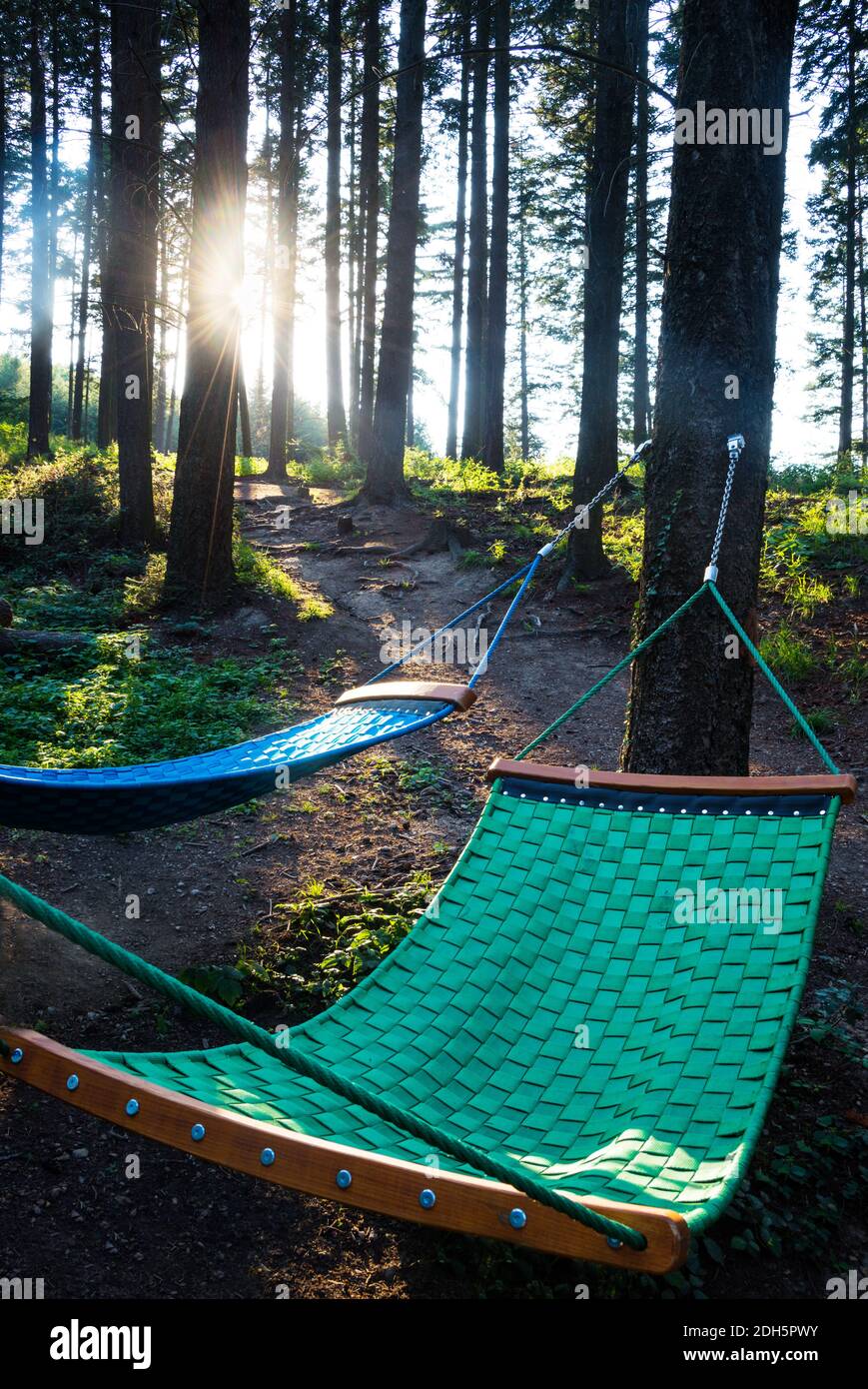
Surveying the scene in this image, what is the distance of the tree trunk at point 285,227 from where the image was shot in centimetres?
1369

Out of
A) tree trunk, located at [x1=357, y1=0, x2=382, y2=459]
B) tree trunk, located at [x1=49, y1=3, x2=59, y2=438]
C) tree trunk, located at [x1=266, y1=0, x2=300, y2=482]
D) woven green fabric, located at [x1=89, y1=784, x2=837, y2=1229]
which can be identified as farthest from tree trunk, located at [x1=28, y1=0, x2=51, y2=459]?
woven green fabric, located at [x1=89, y1=784, x2=837, y2=1229]

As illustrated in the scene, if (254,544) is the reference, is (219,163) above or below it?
above

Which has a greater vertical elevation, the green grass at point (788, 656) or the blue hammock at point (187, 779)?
the green grass at point (788, 656)

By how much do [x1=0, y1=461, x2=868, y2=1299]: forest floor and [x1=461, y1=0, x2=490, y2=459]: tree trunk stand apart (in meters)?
9.07

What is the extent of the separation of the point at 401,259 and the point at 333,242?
7.13 m

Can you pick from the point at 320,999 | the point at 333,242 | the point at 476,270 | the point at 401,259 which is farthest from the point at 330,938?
the point at 333,242

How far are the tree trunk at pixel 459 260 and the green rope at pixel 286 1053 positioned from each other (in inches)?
462

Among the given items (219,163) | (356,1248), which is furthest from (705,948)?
(219,163)

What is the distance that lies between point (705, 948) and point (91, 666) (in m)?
5.09

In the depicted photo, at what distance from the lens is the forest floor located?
2201 mm

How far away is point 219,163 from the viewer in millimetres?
7285

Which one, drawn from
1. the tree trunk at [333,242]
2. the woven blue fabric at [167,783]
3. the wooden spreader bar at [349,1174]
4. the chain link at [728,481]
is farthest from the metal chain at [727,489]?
the tree trunk at [333,242]

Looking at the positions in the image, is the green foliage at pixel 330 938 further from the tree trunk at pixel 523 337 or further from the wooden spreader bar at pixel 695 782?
the tree trunk at pixel 523 337
